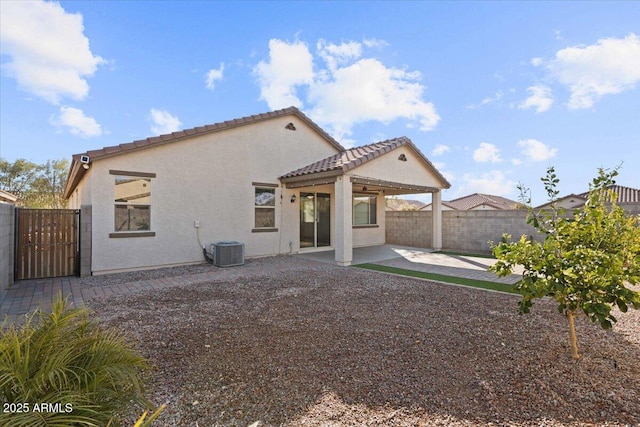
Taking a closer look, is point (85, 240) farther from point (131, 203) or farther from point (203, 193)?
point (203, 193)

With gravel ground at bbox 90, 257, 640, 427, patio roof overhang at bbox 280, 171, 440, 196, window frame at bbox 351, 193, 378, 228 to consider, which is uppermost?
patio roof overhang at bbox 280, 171, 440, 196

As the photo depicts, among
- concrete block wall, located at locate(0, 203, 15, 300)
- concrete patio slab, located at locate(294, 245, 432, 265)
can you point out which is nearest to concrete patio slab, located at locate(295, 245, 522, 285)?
concrete patio slab, located at locate(294, 245, 432, 265)

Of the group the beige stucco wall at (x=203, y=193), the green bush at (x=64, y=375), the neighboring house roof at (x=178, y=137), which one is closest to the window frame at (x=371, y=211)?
the neighboring house roof at (x=178, y=137)

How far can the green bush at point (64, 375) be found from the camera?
1.53m

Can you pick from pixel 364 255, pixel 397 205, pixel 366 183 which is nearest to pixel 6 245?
pixel 366 183

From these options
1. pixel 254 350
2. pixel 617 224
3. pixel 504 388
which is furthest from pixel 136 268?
pixel 617 224

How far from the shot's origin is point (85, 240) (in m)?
Answer: 8.12

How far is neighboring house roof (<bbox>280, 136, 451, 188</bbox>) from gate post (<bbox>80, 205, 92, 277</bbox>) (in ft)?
20.6

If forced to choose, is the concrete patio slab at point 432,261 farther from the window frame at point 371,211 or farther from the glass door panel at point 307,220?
the window frame at point 371,211

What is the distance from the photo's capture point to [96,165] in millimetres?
8164

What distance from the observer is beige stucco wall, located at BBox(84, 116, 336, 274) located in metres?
8.45

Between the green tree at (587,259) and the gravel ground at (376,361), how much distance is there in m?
0.68

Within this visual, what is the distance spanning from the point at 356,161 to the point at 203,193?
206 inches

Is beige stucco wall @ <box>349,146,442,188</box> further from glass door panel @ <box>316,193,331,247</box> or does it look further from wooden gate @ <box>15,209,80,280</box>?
wooden gate @ <box>15,209,80,280</box>
